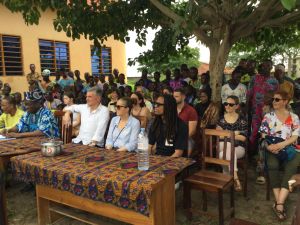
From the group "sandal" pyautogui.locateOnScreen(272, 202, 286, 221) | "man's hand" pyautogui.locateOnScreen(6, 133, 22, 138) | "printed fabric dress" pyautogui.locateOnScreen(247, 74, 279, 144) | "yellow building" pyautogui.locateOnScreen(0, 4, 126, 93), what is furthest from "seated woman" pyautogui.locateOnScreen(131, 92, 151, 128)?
"yellow building" pyautogui.locateOnScreen(0, 4, 126, 93)

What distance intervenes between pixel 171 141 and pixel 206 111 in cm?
148

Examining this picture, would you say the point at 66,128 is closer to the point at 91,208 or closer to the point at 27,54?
the point at 91,208

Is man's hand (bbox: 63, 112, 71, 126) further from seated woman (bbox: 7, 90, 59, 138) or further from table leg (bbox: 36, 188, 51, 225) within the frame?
table leg (bbox: 36, 188, 51, 225)

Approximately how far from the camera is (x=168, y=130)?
12.3 ft

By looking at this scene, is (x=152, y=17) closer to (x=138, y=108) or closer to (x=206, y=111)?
(x=138, y=108)

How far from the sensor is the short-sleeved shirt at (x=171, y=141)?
3691 millimetres

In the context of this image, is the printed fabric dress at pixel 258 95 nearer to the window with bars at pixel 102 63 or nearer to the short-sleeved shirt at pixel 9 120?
the short-sleeved shirt at pixel 9 120

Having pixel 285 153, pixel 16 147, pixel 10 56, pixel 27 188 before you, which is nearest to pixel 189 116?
pixel 285 153

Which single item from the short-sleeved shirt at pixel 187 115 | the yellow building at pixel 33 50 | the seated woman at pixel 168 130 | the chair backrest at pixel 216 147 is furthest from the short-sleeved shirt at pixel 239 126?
the yellow building at pixel 33 50

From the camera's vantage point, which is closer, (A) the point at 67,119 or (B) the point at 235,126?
(B) the point at 235,126

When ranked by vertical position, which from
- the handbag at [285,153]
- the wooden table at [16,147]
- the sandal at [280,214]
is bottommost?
the sandal at [280,214]

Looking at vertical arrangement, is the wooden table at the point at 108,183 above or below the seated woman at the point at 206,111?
below

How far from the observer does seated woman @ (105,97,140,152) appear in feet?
13.2

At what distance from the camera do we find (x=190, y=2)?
3.21 metres
